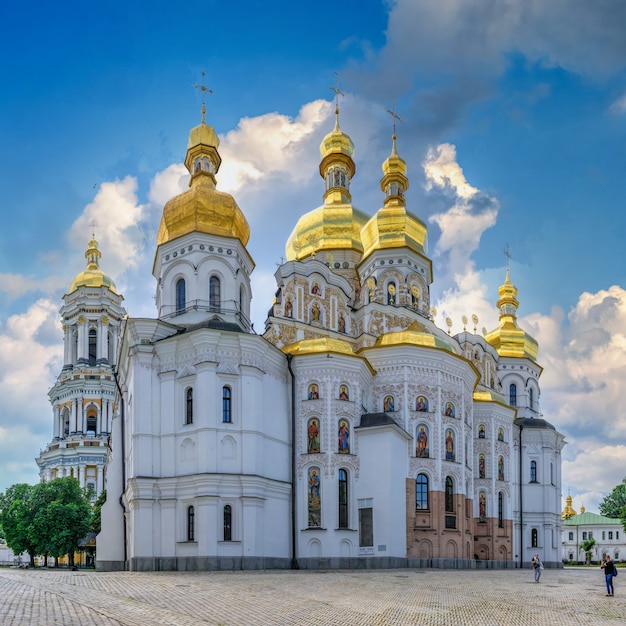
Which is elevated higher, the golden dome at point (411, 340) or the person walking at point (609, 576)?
the golden dome at point (411, 340)

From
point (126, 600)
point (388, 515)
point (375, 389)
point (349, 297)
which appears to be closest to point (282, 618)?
point (126, 600)

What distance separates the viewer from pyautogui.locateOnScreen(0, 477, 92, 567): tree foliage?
47375mm

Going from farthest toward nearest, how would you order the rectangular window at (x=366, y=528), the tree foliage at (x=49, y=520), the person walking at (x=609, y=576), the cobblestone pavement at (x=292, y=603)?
the tree foliage at (x=49, y=520)
the rectangular window at (x=366, y=528)
the person walking at (x=609, y=576)
the cobblestone pavement at (x=292, y=603)

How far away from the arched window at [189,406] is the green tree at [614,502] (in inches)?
2655

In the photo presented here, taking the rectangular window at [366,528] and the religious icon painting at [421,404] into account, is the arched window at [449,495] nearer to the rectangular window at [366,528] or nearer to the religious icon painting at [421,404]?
the religious icon painting at [421,404]

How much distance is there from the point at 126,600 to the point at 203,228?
78.6ft

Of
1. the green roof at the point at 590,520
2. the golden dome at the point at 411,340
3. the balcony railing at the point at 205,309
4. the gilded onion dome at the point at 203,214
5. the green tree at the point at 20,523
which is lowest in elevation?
the green roof at the point at 590,520

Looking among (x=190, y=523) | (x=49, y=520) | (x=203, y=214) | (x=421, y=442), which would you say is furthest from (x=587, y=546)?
(x=190, y=523)

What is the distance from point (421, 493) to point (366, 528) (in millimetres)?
3765

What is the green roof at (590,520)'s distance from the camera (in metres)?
93.2

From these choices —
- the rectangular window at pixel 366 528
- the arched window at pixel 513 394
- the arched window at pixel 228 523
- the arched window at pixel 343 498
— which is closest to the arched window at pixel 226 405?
the arched window at pixel 228 523

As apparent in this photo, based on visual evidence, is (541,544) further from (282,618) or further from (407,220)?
(282,618)

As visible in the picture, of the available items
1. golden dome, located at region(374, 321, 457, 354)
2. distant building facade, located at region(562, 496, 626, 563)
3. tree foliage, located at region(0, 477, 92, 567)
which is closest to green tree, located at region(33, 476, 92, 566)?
tree foliage, located at region(0, 477, 92, 567)

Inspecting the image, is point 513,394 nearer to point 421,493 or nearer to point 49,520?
point 421,493
